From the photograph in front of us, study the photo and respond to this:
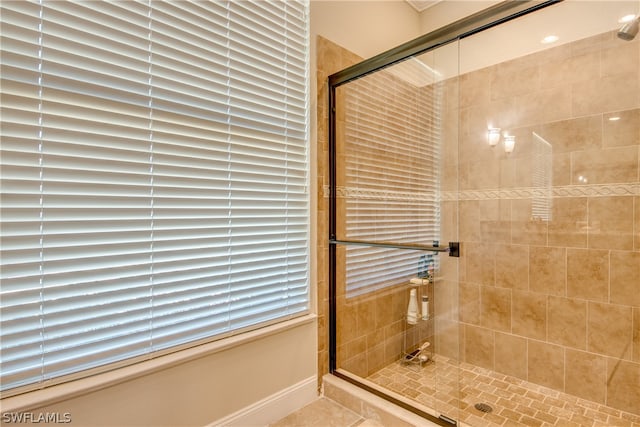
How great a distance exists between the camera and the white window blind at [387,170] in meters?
1.86

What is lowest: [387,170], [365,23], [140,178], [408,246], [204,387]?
[204,387]

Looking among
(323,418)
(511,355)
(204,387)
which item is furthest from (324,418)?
(511,355)

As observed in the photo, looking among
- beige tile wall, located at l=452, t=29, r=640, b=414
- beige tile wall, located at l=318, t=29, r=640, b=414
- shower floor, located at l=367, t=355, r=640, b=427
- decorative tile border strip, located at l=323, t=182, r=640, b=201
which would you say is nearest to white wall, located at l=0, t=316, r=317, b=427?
beige tile wall, located at l=318, t=29, r=640, b=414

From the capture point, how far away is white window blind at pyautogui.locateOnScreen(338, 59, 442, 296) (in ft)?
6.11

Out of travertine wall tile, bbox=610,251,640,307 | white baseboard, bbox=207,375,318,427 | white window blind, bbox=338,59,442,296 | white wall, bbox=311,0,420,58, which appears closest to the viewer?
white baseboard, bbox=207,375,318,427

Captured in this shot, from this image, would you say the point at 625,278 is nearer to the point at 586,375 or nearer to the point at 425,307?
the point at 586,375

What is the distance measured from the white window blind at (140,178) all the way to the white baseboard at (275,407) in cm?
39

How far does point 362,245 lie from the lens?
1.93m

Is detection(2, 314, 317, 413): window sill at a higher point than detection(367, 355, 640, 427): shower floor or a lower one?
higher

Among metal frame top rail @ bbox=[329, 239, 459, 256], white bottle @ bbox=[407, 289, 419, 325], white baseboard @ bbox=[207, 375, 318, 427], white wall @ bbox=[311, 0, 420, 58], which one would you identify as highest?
white wall @ bbox=[311, 0, 420, 58]

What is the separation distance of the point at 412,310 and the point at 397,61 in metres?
1.41

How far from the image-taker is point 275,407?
1.67m

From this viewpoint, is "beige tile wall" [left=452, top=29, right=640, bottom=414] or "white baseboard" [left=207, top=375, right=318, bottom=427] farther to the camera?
"beige tile wall" [left=452, top=29, right=640, bottom=414]

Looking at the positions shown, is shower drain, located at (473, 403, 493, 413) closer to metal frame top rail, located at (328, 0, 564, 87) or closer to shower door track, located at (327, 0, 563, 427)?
shower door track, located at (327, 0, 563, 427)
